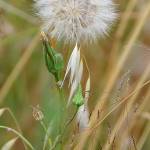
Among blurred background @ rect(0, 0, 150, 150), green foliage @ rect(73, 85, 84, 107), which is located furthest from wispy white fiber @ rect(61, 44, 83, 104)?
blurred background @ rect(0, 0, 150, 150)

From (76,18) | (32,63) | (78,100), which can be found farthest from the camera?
(32,63)

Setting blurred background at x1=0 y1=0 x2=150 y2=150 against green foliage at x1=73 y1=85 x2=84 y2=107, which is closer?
green foliage at x1=73 y1=85 x2=84 y2=107

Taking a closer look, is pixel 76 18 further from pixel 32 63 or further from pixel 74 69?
pixel 32 63

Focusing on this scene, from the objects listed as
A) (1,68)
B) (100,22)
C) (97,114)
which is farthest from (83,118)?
(1,68)

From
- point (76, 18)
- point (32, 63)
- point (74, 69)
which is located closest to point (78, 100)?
point (74, 69)

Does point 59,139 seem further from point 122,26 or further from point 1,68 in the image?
point 1,68

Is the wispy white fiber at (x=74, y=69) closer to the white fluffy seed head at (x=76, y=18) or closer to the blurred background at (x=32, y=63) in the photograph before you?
the white fluffy seed head at (x=76, y=18)

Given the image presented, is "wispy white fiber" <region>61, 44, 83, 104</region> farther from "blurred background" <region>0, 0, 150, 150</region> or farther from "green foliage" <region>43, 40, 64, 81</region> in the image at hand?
"blurred background" <region>0, 0, 150, 150</region>

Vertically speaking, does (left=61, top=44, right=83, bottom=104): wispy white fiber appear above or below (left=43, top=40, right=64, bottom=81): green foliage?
below

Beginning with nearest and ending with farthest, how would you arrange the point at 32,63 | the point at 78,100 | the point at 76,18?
the point at 78,100, the point at 76,18, the point at 32,63
